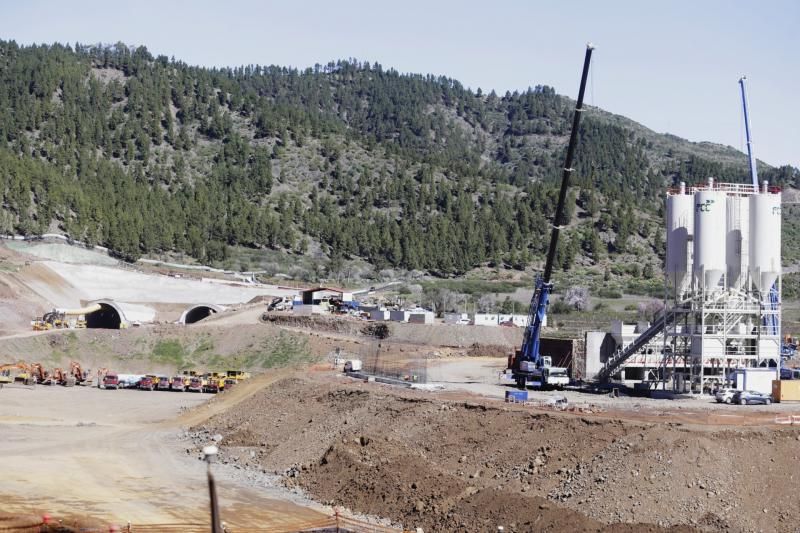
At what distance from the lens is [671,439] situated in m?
42.6

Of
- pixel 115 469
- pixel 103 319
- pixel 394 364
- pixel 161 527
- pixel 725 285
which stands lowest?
pixel 115 469

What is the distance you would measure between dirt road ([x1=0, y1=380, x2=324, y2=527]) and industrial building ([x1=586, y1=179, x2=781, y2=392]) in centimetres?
2395

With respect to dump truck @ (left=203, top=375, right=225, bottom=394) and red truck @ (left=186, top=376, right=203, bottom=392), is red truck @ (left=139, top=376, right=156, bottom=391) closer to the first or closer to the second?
red truck @ (left=186, top=376, right=203, bottom=392)

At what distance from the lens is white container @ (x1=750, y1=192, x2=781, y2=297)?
2389 inches

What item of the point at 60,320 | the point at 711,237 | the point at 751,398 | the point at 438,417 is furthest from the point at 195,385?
the point at 751,398

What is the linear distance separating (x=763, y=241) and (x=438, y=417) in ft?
65.9

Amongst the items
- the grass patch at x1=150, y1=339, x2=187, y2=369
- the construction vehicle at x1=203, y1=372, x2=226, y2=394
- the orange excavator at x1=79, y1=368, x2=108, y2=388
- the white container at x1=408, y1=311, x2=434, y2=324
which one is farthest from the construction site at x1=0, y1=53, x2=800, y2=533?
the white container at x1=408, y1=311, x2=434, y2=324

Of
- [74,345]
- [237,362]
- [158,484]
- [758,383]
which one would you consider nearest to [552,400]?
[758,383]

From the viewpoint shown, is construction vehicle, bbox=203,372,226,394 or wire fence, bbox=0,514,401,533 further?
construction vehicle, bbox=203,372,226,394

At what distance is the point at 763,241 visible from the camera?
60.8 meters

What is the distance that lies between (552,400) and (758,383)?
1009 centimetres

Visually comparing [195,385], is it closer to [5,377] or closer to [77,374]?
[77,374]

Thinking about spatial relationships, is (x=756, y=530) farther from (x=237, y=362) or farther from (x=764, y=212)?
(x=237, y=362)

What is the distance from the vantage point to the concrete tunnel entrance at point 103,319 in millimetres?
120312
